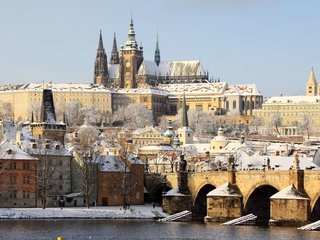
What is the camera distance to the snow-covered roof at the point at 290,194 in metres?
78.5

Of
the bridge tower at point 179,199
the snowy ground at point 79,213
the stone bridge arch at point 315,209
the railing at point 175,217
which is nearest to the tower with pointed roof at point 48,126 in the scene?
the snowy ground at point 79,213

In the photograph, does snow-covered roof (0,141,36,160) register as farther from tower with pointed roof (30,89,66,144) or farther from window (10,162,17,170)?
tower with pointed roof (30,89,66,144)

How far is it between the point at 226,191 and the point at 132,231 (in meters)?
12.0

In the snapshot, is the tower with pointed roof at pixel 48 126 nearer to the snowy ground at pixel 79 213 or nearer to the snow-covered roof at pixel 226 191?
the snowy ground at pixel 79 213

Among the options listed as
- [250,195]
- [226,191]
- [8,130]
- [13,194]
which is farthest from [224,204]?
[8,130]

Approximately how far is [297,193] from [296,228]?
3.03 metres

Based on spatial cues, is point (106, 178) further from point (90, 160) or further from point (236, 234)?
point (236, 234)

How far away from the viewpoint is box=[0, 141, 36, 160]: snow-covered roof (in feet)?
312

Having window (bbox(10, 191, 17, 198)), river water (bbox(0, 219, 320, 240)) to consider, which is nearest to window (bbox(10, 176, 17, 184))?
window (bbox(10, 191, 17, 198))

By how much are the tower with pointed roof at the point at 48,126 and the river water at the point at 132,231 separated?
100 feet

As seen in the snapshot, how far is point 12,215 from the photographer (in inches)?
3415

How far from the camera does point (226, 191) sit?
284 ft

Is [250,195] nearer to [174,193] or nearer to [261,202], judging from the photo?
[261,202]

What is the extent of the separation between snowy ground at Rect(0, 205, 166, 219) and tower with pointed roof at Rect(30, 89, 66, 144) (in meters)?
22.8
